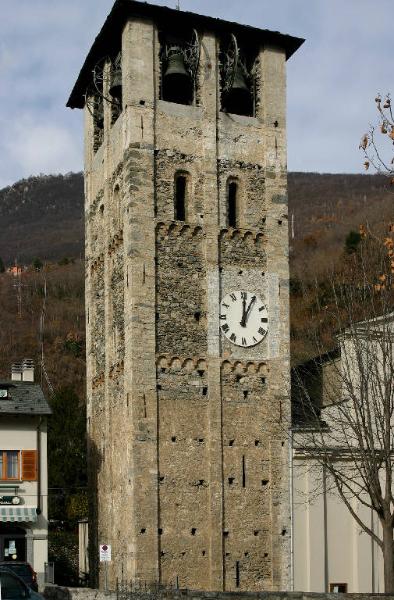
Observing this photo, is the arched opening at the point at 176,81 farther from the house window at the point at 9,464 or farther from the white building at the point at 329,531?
the house window at the point at 9,464

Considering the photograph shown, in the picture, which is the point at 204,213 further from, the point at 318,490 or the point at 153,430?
the point at 318,490

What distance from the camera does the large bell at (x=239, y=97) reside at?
39812 millimetres

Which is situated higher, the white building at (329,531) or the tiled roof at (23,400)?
the tiled roof at (23,400)

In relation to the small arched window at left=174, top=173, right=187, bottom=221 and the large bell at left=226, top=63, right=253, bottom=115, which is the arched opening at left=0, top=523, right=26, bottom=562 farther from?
the large bell at left=226, top=63, right=253, bottom=115

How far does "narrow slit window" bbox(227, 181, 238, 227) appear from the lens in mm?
39594

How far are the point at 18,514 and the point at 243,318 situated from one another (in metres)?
10.1

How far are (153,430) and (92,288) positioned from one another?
816cm

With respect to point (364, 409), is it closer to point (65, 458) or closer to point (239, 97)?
→ point (239, 97)

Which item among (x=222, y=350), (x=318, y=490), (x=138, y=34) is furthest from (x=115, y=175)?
(x=318, y=490)

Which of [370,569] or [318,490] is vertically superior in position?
[318,490]

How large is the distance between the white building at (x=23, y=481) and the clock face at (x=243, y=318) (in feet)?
23.0

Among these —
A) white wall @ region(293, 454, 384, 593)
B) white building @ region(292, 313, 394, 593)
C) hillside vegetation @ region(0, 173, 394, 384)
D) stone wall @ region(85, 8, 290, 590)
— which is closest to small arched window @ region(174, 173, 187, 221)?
stone wall @ region(85, 8, 290, 590)

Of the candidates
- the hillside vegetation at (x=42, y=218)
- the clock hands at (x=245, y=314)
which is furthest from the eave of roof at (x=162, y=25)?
the hillside vegetation at (x=42, y=218)

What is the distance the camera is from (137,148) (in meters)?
38.0
